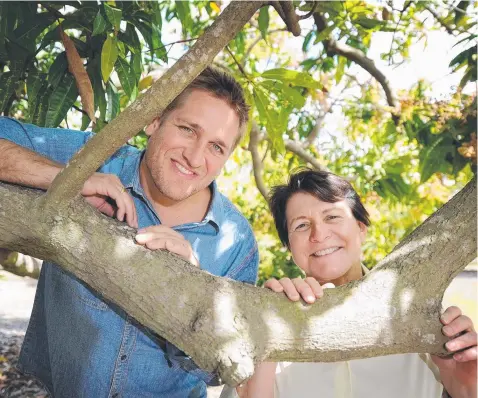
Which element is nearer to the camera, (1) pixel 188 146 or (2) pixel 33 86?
(1) pixel 188 146

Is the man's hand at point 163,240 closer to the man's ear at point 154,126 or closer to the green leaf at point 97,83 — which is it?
the man's ear at point 154,126

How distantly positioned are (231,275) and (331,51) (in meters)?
1.97

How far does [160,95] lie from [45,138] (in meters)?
1.03

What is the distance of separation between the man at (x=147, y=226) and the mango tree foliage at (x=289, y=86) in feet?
0.69

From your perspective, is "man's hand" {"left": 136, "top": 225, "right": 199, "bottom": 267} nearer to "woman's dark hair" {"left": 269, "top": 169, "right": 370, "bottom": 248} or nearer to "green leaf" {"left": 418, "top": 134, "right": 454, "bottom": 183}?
"woman's dark hair" {"left": 269, "top": 169, "right": 370, "bottom": 248}

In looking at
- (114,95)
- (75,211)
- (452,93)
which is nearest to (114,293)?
(75,211)

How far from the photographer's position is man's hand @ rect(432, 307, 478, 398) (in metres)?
1.20

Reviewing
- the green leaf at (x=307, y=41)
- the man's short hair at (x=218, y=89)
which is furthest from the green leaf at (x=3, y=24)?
the green leaf at (x=307, y=41)

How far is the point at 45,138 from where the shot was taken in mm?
1942

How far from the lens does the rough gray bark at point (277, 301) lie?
112 cm

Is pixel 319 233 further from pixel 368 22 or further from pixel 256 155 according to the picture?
pixel 256 155

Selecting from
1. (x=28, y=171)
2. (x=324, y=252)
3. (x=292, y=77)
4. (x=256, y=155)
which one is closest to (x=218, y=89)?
(x=292, y=77)

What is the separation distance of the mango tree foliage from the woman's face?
1.84 ft

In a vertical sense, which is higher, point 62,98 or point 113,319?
point 62,98
